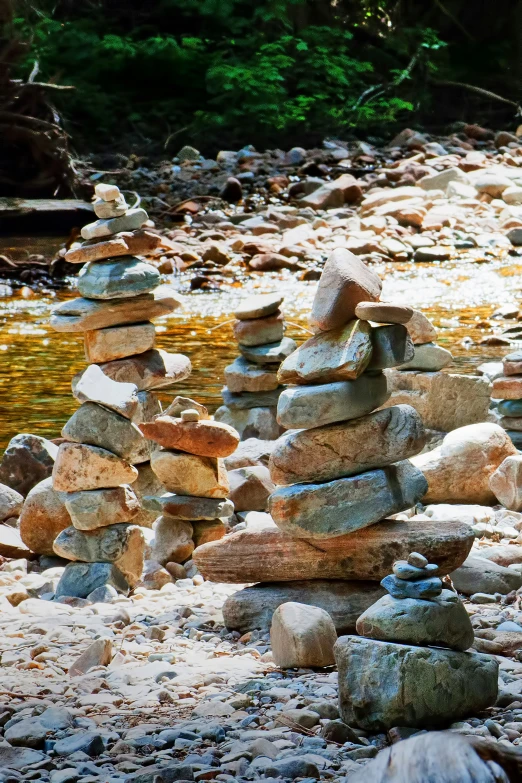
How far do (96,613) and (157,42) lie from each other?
2051cm

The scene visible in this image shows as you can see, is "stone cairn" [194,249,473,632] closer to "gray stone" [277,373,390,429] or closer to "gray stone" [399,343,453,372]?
"gray stone" [277,373,390,429]

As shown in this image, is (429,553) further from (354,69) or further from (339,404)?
(354,69)

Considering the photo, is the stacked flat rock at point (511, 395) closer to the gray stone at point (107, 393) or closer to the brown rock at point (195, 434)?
the brown rock at point (195, 434)

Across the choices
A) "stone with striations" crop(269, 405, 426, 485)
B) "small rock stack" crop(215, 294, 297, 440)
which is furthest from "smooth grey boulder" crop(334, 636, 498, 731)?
"small rock stack" crop(215, 294, 297, 440)

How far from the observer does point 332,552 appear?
3924 millimetres

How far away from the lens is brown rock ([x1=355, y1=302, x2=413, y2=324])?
147 inches

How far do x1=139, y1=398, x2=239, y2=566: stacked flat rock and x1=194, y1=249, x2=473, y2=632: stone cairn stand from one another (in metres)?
0.83

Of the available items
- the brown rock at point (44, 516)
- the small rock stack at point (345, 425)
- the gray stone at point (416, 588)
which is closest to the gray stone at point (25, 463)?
the brown rock at point (44, 516)

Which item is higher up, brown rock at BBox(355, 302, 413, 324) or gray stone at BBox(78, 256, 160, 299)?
brown rock at BBox(355, 302, 413, 324)

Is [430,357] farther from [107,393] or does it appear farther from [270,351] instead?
[107,393]

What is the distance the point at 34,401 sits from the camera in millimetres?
7910

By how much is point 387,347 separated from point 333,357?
0.19 meters

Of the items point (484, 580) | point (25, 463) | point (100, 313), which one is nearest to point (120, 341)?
point (100, 313)

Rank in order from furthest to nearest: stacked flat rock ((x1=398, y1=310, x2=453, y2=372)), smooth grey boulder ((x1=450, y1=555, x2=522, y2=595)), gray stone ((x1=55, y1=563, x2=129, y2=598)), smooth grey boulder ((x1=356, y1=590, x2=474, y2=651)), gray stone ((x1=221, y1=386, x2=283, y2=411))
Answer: gray stone ((x1=221, y1=386, x2=283, y2=411)), stacked flat rock ((x1=398, y1=310, x2=453, y2=372)), gray stone ((x1=55, y1=563, x2=129, y2=598)), smooth grey boulder ((x1=450, y1=555, x2=522, y2=595)), smooth grey boulder ((x1=356, y1=590, x2=474, y2=651))
